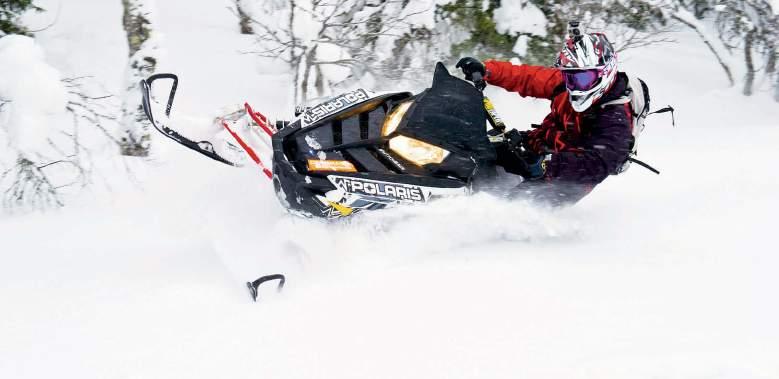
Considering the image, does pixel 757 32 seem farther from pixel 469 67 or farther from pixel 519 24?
pixel 469 67

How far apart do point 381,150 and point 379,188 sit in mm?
206

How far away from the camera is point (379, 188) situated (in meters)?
3.84

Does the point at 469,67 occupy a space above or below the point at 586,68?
below

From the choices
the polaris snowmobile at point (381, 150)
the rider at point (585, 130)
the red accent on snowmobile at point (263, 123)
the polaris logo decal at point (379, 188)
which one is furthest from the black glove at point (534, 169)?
the red accent on snowmobile at point (263, 123)

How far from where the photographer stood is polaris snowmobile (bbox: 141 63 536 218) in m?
3.81

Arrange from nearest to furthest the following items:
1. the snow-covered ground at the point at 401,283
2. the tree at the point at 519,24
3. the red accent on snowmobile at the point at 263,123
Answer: the snow-covered ground at the point at 401,283 < the red accent on snowmobile at the point at 263,123 < the tree at the point at 519,24

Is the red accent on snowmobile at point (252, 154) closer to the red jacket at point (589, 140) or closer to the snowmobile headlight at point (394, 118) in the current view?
the snowmobile headlight at point (394, 118)

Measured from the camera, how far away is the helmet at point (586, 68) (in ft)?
13.1

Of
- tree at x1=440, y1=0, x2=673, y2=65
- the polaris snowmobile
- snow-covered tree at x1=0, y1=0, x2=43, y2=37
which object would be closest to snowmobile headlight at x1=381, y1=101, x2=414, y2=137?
the polaris snowmobile

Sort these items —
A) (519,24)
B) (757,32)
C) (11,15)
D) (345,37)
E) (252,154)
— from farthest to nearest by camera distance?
1. (757,32)
2. (519,24)
3. (345,37)
4. (11,15)
5. (252,154)

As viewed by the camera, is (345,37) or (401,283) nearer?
(401,283)

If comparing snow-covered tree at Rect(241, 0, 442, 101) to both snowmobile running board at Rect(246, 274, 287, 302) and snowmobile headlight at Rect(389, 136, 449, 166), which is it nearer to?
snowmobile headlight at Rect(389, 136, 449, 166)

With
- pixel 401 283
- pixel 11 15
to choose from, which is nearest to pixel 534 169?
pixel 401 283

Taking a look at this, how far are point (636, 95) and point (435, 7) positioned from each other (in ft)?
14.7
